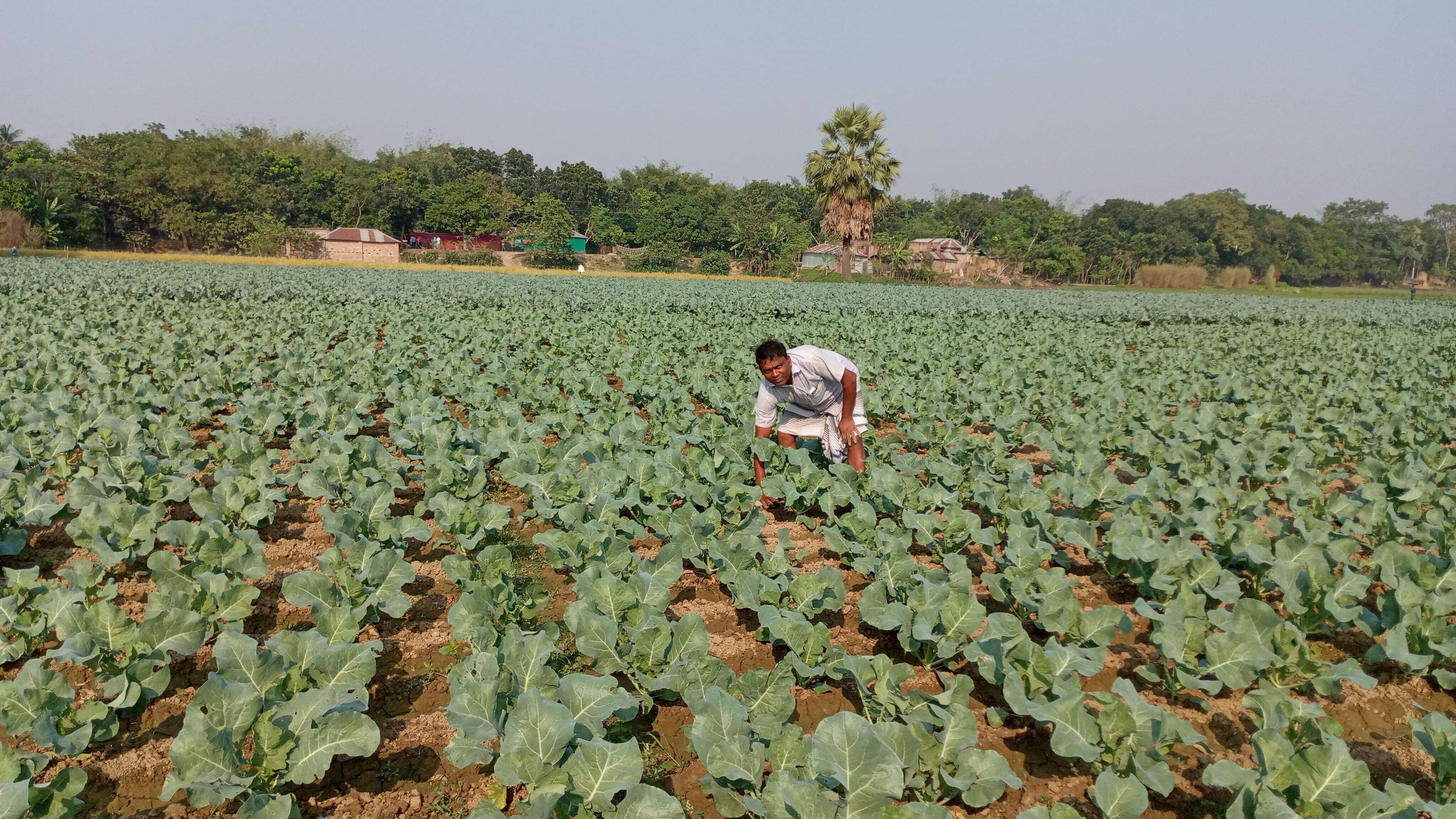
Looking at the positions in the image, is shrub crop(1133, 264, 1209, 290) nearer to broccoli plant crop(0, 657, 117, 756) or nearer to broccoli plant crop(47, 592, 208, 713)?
broccoli plant crop(47, 592, 208, 713)

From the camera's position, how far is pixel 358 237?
2231 inches

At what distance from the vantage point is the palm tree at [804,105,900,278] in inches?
1815

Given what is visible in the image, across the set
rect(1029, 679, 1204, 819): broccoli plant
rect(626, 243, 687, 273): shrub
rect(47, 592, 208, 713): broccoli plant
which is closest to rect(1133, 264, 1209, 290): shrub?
rect(626, 243, 687, 273): shrub

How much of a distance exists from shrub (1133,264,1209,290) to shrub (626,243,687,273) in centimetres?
3855

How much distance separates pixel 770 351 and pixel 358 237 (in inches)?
2347

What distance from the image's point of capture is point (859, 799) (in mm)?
2273

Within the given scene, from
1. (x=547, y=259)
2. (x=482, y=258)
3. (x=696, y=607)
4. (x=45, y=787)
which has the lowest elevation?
(x=696, y=607)

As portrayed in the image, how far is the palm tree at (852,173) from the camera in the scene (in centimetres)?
4609

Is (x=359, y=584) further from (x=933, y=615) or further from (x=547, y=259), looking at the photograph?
(x=547, y=259)

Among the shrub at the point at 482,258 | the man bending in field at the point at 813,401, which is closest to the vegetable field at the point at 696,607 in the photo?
the man bending in field at the point at 813,401

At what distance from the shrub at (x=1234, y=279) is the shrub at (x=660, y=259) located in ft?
144

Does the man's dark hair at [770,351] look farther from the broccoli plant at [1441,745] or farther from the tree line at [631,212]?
the tree line at [631,212]

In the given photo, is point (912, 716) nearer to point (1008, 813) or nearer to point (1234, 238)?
point (1008, 813)

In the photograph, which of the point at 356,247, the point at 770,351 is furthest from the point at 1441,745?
the point at 356,247
